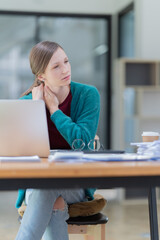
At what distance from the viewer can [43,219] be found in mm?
1717

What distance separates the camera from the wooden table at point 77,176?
1.22m

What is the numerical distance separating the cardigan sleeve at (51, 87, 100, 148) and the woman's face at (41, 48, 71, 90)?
0.51ft

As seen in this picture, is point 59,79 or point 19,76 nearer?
point 59,79

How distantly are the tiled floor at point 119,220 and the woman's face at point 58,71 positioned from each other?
5.89ft

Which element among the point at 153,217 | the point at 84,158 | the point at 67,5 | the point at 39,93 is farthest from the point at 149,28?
the point at 84,158

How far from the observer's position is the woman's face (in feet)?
6.94

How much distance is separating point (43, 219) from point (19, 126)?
0.36 meters

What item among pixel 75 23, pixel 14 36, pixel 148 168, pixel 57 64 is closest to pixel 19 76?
pixel 14 36

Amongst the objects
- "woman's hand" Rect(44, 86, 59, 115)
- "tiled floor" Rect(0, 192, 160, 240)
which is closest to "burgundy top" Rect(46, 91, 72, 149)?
"woman's hand" Rect(44, 86, 59, 115)

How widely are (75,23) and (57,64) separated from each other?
4668 mm

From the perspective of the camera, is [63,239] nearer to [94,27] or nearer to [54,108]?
[54,108]

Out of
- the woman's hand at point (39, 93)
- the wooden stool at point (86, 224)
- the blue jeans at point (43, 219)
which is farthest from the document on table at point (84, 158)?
the woman's hand at point (39, 93)

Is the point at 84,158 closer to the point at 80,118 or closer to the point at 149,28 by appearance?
the point at 80,118

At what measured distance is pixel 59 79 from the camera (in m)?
2.12
